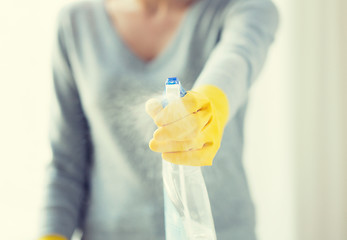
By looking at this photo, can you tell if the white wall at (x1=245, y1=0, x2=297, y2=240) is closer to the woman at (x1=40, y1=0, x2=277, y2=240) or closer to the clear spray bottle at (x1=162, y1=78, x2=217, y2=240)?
the woman at (x1=40, y1=0, x2=277, y2=240)

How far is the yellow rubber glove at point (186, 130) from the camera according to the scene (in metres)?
0.27

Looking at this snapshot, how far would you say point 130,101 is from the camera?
0.51 meters

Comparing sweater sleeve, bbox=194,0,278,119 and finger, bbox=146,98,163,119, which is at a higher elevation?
sweater sleeve, bbox=194,0,278,119

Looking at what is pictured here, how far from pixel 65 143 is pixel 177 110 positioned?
0.37 meters

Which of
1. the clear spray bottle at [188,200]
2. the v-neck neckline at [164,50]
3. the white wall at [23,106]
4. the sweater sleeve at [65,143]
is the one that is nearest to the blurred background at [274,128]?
the white wall at [23,106]

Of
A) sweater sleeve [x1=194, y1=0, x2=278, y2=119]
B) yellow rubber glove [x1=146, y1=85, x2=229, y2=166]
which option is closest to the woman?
sweater sleeve [x1=194, y1=0, x2=278, y2=119]

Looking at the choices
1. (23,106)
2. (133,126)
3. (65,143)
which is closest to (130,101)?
(133,126)

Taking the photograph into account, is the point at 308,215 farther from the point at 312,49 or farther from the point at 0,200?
the point at 0,200

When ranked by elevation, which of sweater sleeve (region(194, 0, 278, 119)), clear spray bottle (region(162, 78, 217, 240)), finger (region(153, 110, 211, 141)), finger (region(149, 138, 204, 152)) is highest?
sweater sleeve (region(194, 0, 278, 119))

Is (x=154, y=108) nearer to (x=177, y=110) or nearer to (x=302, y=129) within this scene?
(x=177, y=110)

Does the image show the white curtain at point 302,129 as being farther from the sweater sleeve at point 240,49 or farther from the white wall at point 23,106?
the white wall at point 23,106

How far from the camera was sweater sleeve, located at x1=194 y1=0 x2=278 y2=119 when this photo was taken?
0.37 m

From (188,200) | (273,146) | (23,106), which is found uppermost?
(23,106)

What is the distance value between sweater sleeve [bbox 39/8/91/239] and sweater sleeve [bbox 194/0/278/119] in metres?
0.29
